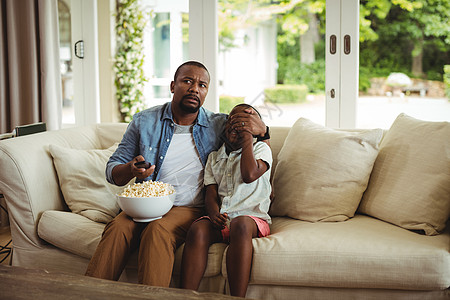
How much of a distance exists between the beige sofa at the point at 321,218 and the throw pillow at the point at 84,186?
1 centimetres

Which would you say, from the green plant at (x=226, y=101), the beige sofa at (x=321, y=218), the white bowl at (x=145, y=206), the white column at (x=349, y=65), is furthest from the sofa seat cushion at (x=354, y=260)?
the green plant at (x=226, y=101)

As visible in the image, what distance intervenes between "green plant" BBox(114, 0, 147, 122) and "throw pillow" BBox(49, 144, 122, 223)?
1.84 metres

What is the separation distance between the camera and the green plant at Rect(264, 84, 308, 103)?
3562 millimetres

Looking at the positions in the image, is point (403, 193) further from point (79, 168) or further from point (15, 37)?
point (15, 37)

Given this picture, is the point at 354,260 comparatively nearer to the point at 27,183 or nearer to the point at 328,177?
the point at 328,177

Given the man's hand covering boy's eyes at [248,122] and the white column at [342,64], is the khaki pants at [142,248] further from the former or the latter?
the white column at [342,64]

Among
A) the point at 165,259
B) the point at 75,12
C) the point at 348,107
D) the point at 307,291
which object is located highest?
the point at 75,12

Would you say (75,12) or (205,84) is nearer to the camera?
(205,84)

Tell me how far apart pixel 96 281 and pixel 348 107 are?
7.94 ft

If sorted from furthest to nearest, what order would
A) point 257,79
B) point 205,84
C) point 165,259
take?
1. point 257,79
2. point 205,84
3. point 165,259

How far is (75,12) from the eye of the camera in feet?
13.7

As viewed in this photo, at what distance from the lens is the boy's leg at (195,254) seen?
196 cm

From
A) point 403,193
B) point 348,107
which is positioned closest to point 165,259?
point 403,193

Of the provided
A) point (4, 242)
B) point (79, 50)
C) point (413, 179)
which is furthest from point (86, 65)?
point (413, 179)
